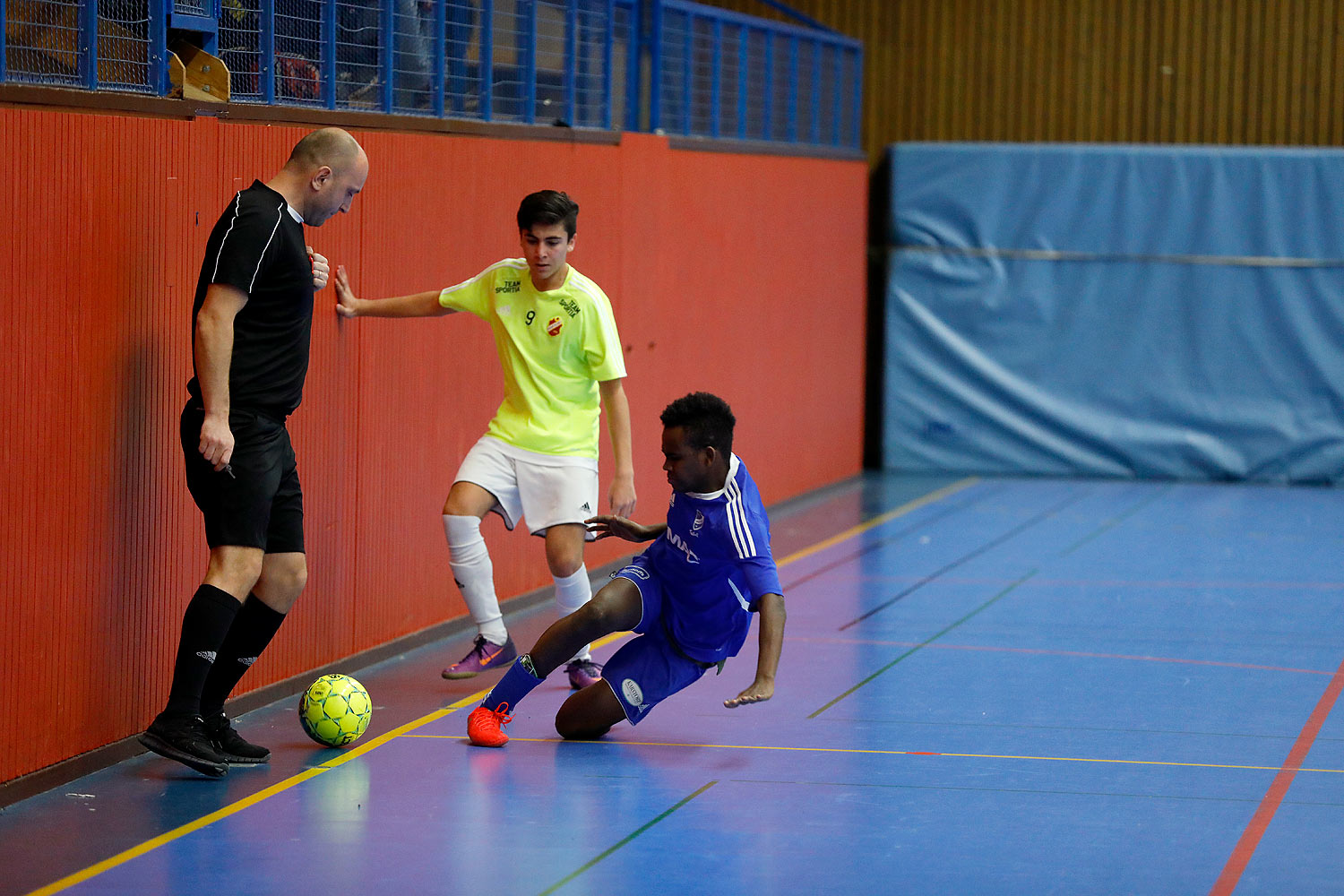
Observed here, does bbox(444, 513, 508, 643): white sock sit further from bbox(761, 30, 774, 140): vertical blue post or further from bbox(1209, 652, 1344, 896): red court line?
bbox(761, 30, 774, 140): vertical blue post

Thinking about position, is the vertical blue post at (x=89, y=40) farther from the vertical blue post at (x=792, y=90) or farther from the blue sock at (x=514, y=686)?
the vertical blue post at (x=792, y=90)

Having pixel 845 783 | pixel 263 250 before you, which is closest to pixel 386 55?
pixel 263 250

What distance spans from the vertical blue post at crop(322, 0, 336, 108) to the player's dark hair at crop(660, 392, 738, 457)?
2553 millimetres

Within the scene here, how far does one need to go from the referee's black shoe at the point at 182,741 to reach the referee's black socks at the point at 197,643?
0.03 metres

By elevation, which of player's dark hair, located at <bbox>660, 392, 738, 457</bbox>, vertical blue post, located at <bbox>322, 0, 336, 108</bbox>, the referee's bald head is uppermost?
vertical blue post, located at <bbox>322, 0, 336, 108</bbox>

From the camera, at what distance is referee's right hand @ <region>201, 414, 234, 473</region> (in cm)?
538

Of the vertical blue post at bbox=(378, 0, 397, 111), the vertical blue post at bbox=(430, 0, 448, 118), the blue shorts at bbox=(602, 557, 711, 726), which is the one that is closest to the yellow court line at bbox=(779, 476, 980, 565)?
the vertical blue post at bbox=(430, 0, 448, 118)

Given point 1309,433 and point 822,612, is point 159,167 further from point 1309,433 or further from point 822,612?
point 1309,433

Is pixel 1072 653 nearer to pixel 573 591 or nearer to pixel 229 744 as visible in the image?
pixel 573 591

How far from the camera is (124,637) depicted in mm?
5977

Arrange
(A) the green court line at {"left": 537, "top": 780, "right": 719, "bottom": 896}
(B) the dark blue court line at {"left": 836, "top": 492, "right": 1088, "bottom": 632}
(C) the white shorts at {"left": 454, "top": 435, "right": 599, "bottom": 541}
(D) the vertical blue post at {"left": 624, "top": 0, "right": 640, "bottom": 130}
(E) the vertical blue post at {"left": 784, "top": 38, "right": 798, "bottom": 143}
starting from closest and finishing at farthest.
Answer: (A) the green court line at {"left": 537, "top": 780, "right": 719, "bottom": 896}
(C) the white shorts at {"left": 454, "top": 435, "right": 599, "bottom": 541}
(B) the dark blue court line at {"left": 836, "top": 492, "right": 1088, "bottom": 632}
(D) the vertical blue post at {"left": 624, "top": 0, "right": 640, "bottom": 130}
(E) the vertical blue post at {"left": 784, "top": 38, "right": 798, "bottom": 143}

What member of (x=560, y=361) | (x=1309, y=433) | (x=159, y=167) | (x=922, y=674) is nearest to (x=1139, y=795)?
(x=922, y=674)

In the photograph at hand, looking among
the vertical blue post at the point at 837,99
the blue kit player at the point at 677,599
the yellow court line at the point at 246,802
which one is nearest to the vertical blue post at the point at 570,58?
the yellow court line at the point at 246,802

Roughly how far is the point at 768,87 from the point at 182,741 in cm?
893
